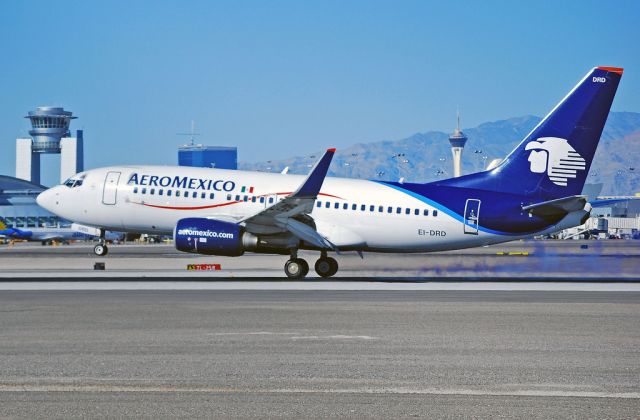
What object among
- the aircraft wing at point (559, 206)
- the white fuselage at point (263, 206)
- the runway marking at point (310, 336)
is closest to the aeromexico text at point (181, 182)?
the white fuselage at point (263, 206)

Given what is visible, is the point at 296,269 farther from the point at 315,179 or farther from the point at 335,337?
the point at 335,337

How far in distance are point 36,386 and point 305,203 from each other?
1042 inches

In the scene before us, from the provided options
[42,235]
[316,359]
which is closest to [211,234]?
[316,359]

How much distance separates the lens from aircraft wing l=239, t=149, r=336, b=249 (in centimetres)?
3925

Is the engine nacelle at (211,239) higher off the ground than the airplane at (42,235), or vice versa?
the engine nacelle at (211,239)

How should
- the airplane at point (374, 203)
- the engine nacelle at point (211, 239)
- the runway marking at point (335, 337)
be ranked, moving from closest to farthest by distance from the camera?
Result: 1. the runway marking at point (335, 337)
2. the engine nacelle at point (211, 239)
3. the airplane at point (374, 203)

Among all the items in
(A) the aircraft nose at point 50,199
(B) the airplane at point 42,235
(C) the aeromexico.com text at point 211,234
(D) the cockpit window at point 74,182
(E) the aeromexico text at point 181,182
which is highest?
(E) the aeromexico text at point 181,182

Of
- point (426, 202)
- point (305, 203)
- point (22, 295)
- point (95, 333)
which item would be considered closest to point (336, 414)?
point (95, 333)

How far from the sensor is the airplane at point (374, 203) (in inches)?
1591

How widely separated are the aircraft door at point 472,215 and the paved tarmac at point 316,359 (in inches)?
514

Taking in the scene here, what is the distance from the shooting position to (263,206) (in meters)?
43.4

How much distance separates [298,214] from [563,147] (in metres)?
11.5

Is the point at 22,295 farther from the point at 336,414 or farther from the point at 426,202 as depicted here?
the point at 336,414

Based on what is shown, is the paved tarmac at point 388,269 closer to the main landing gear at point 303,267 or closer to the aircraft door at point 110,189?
the main landing gear at point 303,267
